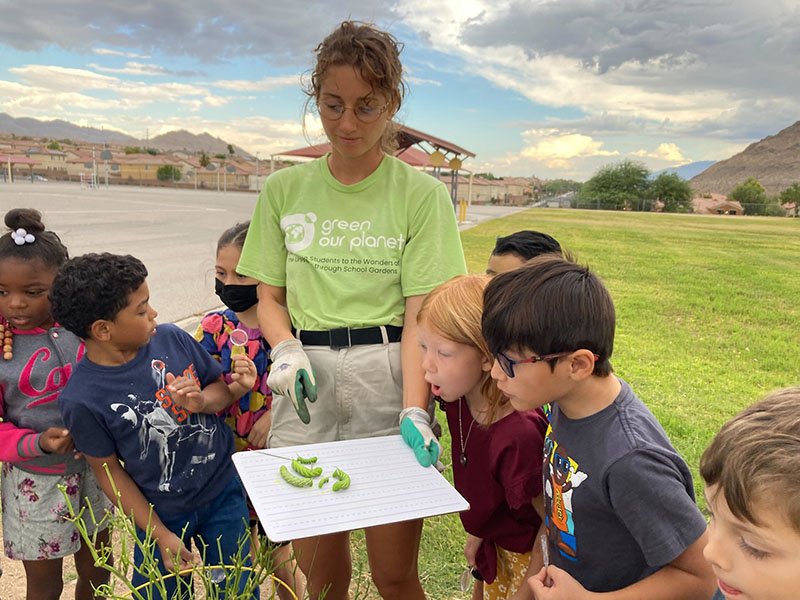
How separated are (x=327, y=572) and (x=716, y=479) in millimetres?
1374

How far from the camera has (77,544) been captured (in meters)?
1.97

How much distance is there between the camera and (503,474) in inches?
64.5

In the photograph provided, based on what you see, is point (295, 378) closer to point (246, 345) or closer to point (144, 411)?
point (144, 411)

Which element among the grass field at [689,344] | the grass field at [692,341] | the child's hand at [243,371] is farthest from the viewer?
the grass field at [692,341]

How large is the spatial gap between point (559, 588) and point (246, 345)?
1457 millimetres

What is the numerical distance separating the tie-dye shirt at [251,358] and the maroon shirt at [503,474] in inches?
33.4

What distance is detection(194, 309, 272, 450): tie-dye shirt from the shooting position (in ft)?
7.59

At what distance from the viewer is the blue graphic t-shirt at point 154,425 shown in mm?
1727

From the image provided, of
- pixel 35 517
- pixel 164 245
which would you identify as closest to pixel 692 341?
pixel 35 517

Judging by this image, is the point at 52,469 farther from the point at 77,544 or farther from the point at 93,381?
the point at 93,381

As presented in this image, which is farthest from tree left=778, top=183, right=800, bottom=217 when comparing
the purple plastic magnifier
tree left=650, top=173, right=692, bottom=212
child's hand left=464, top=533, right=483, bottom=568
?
the purple plastic magnifier

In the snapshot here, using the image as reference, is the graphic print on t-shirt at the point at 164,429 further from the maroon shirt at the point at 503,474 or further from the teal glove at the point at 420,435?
the maroon shirt at the point at 503,474

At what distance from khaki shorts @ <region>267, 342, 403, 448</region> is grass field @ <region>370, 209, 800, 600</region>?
1097 millimetres

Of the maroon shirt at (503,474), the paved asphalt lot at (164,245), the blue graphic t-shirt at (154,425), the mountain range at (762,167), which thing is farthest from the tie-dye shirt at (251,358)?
the mountain range at (762,167)
